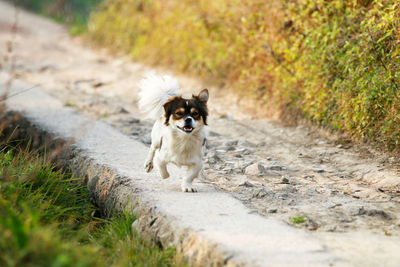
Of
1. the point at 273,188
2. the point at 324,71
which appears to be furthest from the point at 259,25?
the point at 273,188

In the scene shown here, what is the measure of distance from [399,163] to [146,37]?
8.31 metres

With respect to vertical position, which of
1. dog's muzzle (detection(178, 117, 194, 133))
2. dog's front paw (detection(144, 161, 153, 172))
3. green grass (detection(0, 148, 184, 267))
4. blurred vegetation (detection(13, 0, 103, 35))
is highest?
blurred vegetation (detection(13, 0, 103, 35))

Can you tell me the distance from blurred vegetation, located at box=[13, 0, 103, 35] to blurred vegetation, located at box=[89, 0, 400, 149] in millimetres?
8743

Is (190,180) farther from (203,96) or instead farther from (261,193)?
(203,96)

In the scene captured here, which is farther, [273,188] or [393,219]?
[273,188]

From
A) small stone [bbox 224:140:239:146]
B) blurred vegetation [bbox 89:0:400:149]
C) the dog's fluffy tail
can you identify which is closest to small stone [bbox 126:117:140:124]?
small stone [bbox 224:140:239:146]

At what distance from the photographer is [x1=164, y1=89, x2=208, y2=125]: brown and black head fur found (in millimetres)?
4570

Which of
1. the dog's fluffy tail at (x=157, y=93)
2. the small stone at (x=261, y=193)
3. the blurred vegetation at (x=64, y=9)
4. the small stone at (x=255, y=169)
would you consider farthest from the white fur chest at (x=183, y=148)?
the blurred vegetation at (x=64, y=9)

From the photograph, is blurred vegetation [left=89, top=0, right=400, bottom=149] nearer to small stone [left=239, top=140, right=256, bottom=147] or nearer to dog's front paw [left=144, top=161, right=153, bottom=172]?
small stone [left=239, top=140, right=256, bottom=147]

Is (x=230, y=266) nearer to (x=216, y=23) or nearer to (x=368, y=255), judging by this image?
(x=368, y=255)

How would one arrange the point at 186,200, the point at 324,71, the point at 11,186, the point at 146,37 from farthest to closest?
the point at 146,37
the point at 324,71
the point at 186,200
the point at 11,186

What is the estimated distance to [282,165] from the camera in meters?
5.92

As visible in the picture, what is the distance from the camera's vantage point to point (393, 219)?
418 centimetres

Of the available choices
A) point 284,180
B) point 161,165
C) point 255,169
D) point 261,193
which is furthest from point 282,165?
point 161,165
